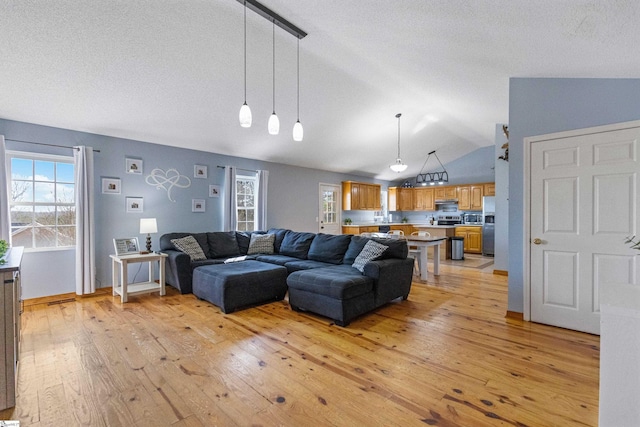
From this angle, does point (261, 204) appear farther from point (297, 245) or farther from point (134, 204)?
point (134, 204)

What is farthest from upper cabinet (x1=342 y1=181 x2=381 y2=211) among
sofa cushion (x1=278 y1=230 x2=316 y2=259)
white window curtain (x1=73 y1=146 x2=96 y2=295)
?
white window curtain (x1=73 y1=146 x2=96 y2=295)

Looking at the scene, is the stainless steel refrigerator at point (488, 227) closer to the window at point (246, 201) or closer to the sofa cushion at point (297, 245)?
the sofa cushion at point (297, 245)

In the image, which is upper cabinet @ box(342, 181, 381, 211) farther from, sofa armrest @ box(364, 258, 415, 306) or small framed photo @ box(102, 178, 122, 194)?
small framed photo @ box(102, 178, 122, 194)

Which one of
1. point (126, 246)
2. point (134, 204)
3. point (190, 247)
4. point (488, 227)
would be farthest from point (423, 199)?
point (126, 246)

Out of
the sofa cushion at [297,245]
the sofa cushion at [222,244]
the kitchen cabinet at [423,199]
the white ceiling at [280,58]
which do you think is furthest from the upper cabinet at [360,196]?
the sofa cushion at [222,244]

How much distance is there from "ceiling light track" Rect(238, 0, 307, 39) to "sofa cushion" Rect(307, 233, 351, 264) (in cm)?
276

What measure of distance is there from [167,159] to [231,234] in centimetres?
172

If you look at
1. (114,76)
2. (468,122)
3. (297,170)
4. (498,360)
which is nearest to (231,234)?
(297,170)

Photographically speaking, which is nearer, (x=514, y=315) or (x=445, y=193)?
(x=514, y=315)

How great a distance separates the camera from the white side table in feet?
13.3

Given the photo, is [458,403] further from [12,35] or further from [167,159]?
[167,159]

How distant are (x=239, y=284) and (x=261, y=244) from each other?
1.81 m

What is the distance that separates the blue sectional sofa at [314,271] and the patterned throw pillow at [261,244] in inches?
2.7

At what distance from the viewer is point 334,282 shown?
3217 millimetres
